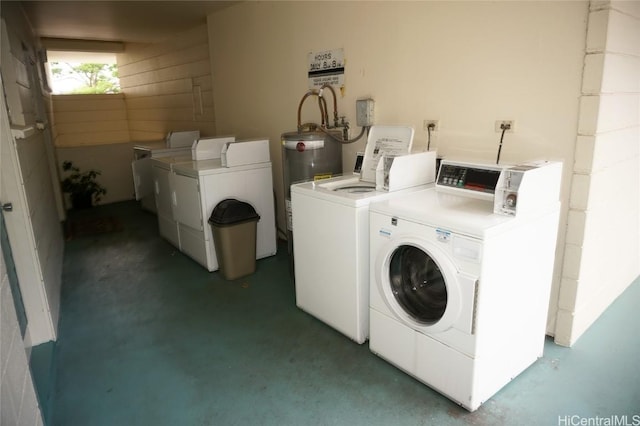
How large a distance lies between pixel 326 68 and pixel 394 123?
3.03 ft

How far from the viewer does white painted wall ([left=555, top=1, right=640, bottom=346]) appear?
→ 2078 millimetres

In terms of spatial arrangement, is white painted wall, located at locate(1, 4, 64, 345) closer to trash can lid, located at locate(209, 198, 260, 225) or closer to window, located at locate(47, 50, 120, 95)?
trash can lid, located at locate(209, 198, 260, 225)

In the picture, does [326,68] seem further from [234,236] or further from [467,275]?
[467,275]

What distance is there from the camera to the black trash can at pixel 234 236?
11.4 feet

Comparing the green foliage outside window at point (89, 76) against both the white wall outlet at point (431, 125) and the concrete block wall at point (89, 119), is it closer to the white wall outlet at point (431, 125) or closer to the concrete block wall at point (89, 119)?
the concrete block wall at point (89, 119)

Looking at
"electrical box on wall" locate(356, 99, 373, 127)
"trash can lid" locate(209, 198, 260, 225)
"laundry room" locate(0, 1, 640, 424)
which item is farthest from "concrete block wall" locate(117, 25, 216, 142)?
"electrical box on wall" locate(356, 99, 373, 127)

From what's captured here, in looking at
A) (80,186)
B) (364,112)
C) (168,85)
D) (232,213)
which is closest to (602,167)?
(364,112)

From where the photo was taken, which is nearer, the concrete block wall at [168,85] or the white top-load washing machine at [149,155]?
the white top-load washing machine at [149,155]

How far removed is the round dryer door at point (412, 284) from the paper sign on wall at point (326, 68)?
74.5 inches

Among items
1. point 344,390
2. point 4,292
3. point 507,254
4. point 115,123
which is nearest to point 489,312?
point 507,254

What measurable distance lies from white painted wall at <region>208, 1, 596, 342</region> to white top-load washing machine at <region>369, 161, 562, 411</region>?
1.35ft

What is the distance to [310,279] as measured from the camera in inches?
112

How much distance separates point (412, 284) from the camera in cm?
226

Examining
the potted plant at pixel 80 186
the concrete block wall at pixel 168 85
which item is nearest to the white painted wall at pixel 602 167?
the concrete block wall at pixel 168 85
